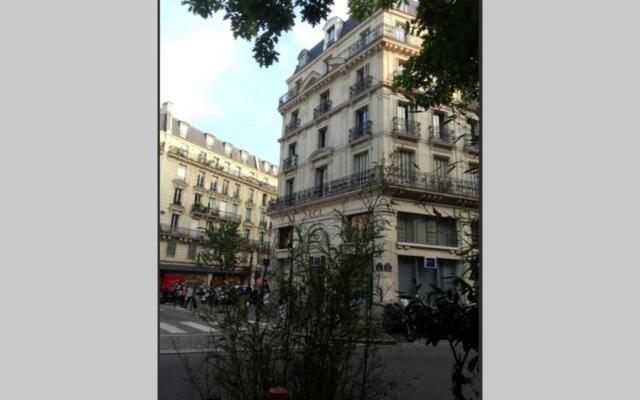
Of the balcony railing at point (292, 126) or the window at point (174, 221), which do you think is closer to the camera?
the window at point (174, 221)

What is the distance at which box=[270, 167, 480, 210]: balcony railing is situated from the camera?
1360mm

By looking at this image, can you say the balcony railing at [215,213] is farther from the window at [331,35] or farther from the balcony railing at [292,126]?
the window at [331,35]

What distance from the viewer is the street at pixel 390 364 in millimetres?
1278

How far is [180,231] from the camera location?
138cm

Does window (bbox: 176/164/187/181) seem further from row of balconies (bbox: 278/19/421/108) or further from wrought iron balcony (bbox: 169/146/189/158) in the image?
row of balconies (bbox: 278/19/421/108)

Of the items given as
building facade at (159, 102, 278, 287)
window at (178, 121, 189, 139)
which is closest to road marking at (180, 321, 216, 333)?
building facade at (159, 102, 278, 287)

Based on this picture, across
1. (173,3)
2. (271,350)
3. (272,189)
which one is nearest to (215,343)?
(271,350)

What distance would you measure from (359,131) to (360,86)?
0.17m

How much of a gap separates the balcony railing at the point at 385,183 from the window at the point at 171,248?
35 cm

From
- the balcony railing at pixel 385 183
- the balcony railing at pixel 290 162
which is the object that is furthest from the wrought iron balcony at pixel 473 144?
the balcony railing at pixel 290 162

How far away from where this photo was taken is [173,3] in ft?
4.82

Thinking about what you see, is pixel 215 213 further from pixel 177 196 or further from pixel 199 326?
pixel 199 326

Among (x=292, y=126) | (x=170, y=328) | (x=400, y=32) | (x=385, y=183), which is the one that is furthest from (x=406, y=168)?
(x=170, y=328)
